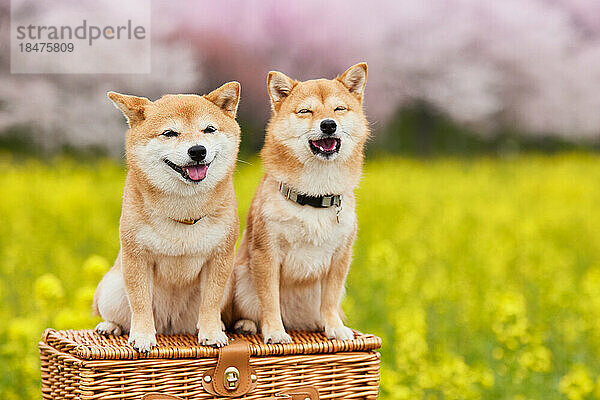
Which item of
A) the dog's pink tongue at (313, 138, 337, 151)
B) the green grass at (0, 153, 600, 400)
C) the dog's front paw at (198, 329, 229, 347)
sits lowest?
the green grass at (0, 153, 600, 400)

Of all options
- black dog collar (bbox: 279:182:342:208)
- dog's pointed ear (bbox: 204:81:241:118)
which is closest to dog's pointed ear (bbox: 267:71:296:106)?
dog's pointed ear (bbox: 204:81:241:118)

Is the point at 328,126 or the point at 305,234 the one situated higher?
the point at 328,126

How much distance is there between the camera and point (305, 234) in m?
2.08

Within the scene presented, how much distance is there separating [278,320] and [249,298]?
162 millimetres

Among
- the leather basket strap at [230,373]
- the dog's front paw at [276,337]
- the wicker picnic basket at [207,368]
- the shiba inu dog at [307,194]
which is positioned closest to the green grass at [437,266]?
the shiba inu dog at [307,194]

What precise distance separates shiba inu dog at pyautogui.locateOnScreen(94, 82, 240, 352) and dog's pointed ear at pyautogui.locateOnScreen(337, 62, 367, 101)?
34cm

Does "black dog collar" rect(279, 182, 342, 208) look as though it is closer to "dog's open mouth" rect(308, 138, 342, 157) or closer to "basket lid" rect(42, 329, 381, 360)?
"dog's open mouth" rect(308, 138, 342, 157)

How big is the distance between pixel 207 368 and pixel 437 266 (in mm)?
2644

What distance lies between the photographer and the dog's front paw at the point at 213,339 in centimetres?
201

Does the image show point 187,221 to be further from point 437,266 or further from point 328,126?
point 437,266

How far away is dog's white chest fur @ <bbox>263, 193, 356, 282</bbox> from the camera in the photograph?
2.07 metres

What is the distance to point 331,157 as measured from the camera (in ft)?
6.64

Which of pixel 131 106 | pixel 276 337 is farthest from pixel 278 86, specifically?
pixel 276 337

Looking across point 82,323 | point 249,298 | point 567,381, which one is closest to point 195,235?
point 249,298
